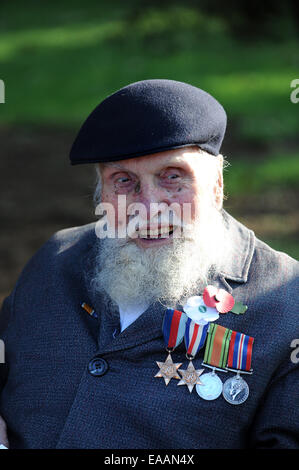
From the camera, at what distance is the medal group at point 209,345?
9.24ft

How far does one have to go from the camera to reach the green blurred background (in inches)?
324

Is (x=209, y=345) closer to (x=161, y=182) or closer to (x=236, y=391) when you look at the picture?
(x=236, y=391)

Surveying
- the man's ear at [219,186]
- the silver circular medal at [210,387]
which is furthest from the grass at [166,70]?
the silver circular medal at [210,387]

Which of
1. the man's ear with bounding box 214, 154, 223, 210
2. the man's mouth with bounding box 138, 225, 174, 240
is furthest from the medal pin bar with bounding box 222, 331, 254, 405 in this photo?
the man's ear with bounding box 214, 154, 223, 210

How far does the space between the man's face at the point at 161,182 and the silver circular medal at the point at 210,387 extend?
0.60 meters

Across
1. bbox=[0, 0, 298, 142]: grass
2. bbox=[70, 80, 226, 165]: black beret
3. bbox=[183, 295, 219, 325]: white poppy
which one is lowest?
bbox=[183, 295, 219, 325]: white poppy

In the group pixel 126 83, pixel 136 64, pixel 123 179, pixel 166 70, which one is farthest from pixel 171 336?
pixel 136 64

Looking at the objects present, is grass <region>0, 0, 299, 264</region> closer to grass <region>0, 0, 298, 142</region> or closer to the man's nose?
grass <region>0, 0, 298, 142</region>

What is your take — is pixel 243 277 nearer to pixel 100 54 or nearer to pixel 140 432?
pixel 140 432

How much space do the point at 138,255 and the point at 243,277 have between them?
1.55 feet

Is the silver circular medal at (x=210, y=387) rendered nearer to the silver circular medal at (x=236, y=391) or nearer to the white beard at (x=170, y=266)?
the silver circular medal at (x=236, y=391)

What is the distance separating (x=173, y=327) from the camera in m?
2.97

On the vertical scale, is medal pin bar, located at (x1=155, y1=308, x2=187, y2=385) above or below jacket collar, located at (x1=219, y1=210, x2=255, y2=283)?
below
